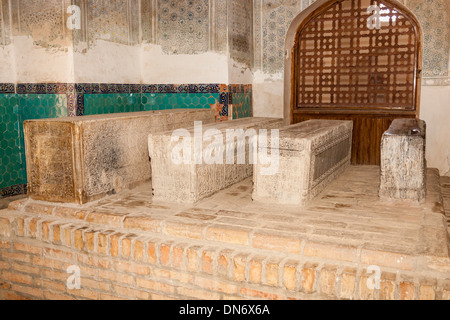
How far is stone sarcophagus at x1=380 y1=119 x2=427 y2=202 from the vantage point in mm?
3582

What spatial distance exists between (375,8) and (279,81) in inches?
63.5

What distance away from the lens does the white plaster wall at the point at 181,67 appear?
5.73 metres

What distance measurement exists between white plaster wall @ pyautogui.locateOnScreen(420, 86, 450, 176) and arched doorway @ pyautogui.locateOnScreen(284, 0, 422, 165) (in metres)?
0.13

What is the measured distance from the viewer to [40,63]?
492cm

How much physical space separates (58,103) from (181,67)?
1.77 metres

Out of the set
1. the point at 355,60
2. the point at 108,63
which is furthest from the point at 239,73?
the point at 108,63

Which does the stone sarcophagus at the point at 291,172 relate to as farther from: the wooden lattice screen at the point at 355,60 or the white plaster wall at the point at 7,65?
the white plaster wall at the point at 7,65

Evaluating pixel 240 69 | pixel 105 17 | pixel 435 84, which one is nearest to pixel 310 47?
pixel 240 69

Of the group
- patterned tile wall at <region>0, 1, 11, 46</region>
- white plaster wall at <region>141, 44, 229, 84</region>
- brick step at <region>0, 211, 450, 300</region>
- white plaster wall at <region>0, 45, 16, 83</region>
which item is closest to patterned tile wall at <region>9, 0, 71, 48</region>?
patterned tile wall at <region>0, 1, 11, 46</region>

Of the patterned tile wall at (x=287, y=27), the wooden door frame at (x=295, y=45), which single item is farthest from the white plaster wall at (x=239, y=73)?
the wooden door frame at (x=295, y=45)

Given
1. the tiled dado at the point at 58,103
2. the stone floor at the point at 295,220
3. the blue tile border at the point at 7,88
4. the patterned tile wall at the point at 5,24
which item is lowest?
the stone floor at the point at 295,220

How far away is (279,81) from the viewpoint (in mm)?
6285

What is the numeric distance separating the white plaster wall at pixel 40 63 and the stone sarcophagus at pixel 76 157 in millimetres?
1281

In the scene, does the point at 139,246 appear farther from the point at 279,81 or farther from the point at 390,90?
the point at 390,90
